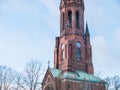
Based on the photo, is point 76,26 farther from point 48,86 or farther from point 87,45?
point 48,86

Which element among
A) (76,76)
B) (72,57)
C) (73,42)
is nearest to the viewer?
(76,76)

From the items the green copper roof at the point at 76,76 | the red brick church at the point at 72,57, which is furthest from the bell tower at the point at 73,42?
the green copper roof at the point at 76,76

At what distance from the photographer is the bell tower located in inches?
2677

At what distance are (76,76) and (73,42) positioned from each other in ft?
26.2

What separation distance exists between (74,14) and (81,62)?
10819mm

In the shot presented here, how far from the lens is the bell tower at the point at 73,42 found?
68.0m

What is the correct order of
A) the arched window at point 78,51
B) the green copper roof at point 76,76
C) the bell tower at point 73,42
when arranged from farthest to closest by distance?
the arched window at point 78,51
the bell tower at point 73,42
the green copper roof at point 76,76

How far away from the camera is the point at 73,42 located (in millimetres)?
69000

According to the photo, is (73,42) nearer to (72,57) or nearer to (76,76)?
(72,57)

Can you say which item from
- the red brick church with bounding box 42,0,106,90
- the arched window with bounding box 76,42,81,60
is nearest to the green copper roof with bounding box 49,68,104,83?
the red brick church with bounding box 42,0,106,90

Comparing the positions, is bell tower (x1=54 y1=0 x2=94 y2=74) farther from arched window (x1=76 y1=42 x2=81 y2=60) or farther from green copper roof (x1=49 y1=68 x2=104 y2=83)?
green copper roof (x1=49 y1=68 x2=104 y2=83)

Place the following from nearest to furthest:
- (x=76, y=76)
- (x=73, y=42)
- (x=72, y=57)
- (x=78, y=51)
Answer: (x=76, y=76) → (x=72, y=57) → (x=73, y=42) → (x=78, y=51)

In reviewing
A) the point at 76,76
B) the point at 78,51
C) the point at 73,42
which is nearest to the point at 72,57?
the point at 78,51

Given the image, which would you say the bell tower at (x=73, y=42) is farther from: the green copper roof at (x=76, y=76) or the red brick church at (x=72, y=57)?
the green copper roof at (x=76, y=76)
